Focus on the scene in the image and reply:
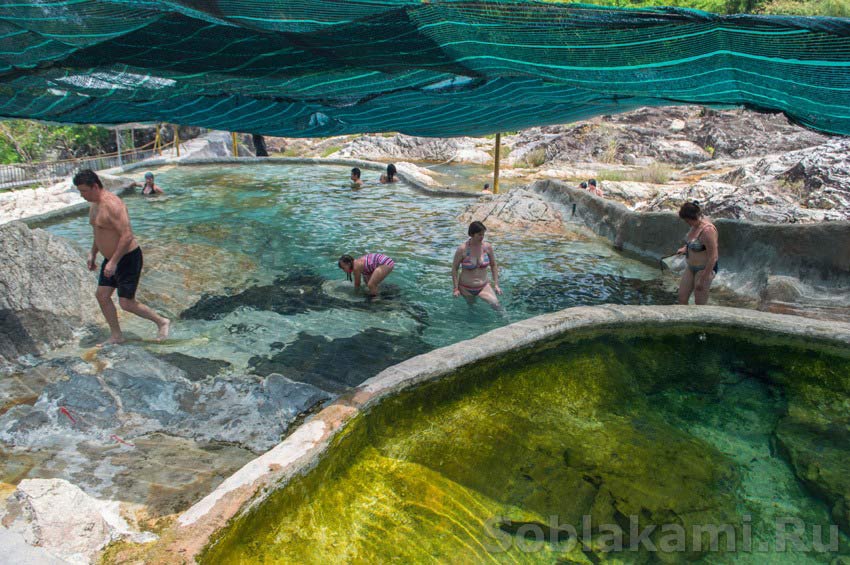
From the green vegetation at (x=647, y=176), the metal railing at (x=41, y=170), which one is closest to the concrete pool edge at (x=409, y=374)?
the green vegetation at (x=647, y=176)

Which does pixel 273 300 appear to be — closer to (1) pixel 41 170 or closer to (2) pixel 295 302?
(2) pixel 295 302

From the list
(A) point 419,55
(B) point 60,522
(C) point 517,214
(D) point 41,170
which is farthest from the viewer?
(D) point 41,170

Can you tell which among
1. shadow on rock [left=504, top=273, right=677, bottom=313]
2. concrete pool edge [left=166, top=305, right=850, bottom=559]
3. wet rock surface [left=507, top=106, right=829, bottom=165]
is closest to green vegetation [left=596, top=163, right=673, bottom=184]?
wet rock surface [left=507, top=106, right=829, bottom=165]

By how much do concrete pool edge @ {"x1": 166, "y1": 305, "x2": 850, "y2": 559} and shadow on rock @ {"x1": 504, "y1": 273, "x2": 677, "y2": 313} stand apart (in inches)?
83.1

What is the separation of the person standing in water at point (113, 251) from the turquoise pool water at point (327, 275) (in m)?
0.52

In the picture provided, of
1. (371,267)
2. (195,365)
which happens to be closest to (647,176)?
(371,267)

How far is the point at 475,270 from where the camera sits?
6762 millimetres

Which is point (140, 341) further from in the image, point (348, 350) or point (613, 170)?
point (613, 170)

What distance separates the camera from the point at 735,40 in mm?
3750

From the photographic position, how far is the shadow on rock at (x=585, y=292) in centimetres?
720

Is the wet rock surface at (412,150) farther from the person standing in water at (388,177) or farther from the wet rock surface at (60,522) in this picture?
the wet rock surface at (60,522)

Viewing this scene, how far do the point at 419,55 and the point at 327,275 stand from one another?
166 inches

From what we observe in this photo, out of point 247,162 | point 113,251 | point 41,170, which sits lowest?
point 247,162

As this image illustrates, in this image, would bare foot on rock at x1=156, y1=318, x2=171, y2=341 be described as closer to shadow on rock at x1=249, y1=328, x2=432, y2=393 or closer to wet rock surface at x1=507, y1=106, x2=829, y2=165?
shadow on rock at x1=249, y1=328, x2=432, y2=393
